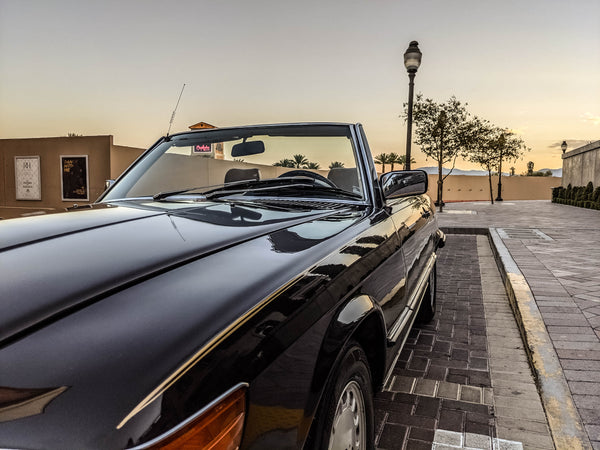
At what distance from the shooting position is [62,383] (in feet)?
2.41

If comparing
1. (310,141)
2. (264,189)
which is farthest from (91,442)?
(310,141)

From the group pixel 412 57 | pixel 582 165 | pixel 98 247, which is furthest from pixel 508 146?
pixel 98 247

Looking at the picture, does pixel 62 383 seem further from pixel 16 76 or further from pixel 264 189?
pixel 16 76

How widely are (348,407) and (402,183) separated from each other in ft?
5.14

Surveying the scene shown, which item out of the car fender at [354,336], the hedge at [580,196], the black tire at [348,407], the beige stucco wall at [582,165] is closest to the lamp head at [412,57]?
the car fender at [354,336]

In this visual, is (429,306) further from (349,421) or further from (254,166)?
(349,421)

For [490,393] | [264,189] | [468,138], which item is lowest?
[490,393]

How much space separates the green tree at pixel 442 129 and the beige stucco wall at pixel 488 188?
2203cm

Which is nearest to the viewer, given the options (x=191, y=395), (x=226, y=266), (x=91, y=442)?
(x=91, y=442)

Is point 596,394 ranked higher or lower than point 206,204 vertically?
lower

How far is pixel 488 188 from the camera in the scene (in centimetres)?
4728

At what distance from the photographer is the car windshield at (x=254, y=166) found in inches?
100

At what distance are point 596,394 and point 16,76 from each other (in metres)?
15.3

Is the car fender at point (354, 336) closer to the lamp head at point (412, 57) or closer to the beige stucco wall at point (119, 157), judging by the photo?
the lamp head at point (412, 57)
